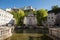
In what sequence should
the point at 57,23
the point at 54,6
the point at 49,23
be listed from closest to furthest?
the point at 57,23
the point at 49,23
the point at 54,6

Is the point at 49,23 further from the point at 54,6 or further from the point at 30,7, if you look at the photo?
the point at 30,7

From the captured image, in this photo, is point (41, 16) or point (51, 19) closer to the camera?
point (51, 19)

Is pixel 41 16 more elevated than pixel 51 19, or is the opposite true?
pixel 41 16

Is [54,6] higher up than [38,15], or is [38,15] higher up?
[54,6]

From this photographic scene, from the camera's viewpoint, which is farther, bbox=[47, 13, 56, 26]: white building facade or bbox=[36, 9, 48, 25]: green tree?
bbox=[36, 9, 48, 25]: green tree

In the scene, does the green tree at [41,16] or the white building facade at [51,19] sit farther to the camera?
the green tree at [41,16]

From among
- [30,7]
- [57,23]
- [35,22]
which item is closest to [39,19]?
[35,22]

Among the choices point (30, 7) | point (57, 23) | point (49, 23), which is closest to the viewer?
point (57, 23)

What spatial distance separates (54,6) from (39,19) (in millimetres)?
Answer: 19217

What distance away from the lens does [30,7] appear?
104875mm

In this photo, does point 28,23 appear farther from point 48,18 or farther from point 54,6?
point 54,6

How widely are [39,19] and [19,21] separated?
929 cm

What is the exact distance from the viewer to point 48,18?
6994 centimetres

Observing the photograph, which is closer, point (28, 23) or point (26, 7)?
point (28, 23)
